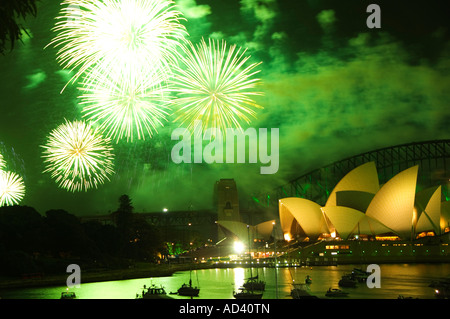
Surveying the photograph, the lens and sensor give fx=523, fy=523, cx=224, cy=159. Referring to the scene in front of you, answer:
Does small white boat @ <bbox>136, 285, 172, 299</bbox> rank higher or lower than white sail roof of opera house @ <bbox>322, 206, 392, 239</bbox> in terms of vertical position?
lower

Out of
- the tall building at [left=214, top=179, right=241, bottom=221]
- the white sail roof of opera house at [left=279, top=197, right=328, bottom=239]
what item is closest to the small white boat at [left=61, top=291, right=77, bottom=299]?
the white sail roof of opera house at [left=279, top=197, right=328, bottom=239]

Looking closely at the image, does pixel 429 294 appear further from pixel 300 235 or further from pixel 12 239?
pixel 300 235

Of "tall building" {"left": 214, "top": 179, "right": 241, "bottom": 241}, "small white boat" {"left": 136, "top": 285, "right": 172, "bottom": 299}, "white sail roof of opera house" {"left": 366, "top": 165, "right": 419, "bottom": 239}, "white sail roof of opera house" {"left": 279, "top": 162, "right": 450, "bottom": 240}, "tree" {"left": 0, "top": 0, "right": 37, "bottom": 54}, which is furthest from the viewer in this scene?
"tall building" {"left": 214, "top": 179, "right": 241, "bottom": 241}

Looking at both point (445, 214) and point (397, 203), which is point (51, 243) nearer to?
point (397, 203)

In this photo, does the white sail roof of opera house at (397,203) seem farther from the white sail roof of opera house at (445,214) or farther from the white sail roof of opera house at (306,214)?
the white sail roof of opera house at (306,214)

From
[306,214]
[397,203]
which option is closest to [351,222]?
[397,203]

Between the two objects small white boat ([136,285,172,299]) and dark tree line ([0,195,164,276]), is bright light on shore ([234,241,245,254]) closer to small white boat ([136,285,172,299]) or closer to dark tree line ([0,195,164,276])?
dark tree line ([0,195,164,276])
